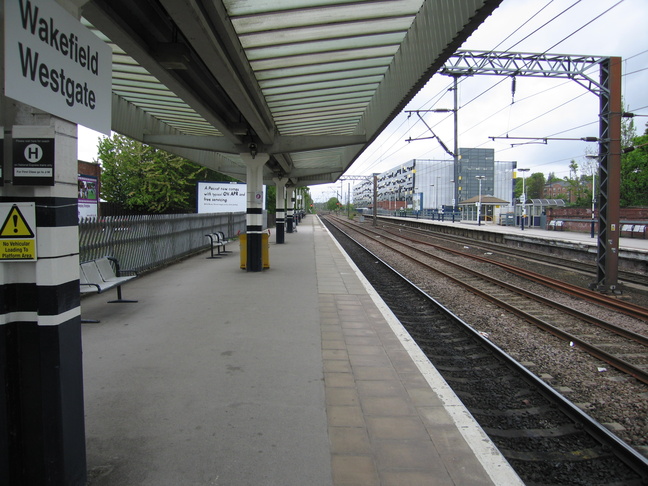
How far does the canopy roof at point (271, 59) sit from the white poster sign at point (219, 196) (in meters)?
11.6

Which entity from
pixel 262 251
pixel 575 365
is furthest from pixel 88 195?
pixel 575 365

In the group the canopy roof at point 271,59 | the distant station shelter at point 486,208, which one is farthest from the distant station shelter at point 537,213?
the canopy roof at point 271,59

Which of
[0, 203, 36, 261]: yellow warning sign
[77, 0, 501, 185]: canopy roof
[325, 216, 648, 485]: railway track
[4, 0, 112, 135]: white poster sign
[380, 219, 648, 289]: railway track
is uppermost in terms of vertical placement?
[77, 0, 501, 185]: canopy roof

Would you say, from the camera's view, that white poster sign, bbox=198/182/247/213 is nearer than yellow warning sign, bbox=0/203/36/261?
No

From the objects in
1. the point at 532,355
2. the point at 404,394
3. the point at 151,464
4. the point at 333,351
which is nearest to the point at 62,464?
the point at 151,464

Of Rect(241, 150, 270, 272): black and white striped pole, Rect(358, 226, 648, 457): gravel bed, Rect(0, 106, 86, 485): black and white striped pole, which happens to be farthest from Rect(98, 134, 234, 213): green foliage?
Rect(0, 106, 86, 485): black and white striped pole

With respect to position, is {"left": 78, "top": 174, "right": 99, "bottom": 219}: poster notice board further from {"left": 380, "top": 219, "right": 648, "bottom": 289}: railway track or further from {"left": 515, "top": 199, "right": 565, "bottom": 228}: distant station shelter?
{"left": 515, "top": 199, "right": 565, "bottom": 228}: distant station shelter

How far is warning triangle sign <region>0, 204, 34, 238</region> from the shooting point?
2223 mm

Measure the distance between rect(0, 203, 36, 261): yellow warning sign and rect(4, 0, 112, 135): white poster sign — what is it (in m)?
0.52

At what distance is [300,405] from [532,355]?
3927mm

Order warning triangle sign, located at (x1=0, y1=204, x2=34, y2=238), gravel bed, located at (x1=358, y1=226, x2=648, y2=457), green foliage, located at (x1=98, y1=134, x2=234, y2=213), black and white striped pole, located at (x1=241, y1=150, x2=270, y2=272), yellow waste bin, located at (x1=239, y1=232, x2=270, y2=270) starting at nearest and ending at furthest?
warning triangle sign, located at (x1=0, y1=204, x2=34, y2=238) → gravel bed, located at (x1=358, y1=226, x2=648, y2=457) → black and white striped pole, located at (x1=241, y1=150, x2=270, y2=272) → yellow waste bin, located at (x1=239, y1=232, x2=270, y2=270) → green foliage, located at (x1=98, y1=134, x2=234, y2=213)

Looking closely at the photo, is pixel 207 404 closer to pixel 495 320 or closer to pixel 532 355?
pixel 532 355

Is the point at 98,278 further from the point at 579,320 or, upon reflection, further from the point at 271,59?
the point at 579,320

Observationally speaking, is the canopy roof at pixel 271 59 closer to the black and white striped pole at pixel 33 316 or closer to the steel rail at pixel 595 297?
the black and white striped pole at pixel 33 316
